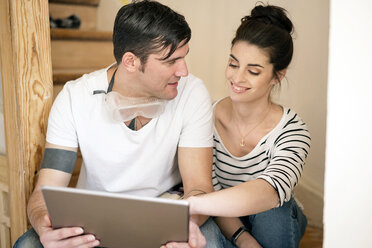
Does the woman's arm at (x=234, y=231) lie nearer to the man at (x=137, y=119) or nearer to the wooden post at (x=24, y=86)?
the man at (x=137, y=119)

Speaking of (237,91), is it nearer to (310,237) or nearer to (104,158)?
(104,158)

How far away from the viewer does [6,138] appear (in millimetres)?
1622

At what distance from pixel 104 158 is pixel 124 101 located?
22 cm

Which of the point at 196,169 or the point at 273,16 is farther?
the point at 273,16

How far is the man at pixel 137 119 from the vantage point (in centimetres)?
140

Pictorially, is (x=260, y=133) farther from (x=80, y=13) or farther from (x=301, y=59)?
(x=80, y=13)

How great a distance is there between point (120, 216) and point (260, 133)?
0.78 metres

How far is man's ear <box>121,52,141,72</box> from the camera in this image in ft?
4.72

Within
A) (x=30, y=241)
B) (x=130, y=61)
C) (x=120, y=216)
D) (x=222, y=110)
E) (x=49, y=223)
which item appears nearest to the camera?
(x=120, y=216)

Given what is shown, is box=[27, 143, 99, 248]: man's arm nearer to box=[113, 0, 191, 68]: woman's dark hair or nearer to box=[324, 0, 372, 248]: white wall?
box=[113, 0, 191, 68]: woman's dark hair

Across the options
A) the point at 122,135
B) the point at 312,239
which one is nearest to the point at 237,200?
the point at 122,135

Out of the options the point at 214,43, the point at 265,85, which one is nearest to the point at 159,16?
the point at 265,85

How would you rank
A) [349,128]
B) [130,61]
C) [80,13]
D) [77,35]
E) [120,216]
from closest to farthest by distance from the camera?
[349,128], [120,216], [130,61], [77,35], [80,13]

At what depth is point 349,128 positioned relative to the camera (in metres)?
0.59
